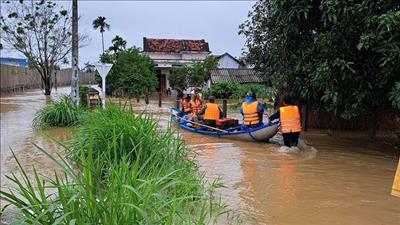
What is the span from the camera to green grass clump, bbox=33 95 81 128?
15.4 m

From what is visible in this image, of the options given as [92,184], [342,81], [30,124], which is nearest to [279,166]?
[342,81]

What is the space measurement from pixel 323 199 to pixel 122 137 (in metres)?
3.10

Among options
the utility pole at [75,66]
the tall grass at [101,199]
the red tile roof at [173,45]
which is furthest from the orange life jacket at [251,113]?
the red tile roof at [173,45]

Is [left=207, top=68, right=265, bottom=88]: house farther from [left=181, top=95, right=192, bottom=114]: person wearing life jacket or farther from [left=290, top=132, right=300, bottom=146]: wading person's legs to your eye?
[left=290, top=132, right=300, bottom=146]: wading person's legs

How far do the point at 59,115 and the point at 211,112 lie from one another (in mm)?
4988

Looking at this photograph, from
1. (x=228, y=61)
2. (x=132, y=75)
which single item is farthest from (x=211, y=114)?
(x=228, y=61)

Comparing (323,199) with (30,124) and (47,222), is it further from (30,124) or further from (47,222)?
(30,124)

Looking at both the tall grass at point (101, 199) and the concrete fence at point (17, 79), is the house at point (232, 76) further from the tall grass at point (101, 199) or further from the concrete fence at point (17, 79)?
the tall grass at point (101, 199)

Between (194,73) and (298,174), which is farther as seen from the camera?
(194,73)

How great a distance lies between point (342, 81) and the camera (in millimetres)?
10047

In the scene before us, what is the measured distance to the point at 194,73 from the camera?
3688 centimetres

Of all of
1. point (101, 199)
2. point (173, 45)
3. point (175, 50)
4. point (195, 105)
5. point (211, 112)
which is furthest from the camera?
point (173, 45)

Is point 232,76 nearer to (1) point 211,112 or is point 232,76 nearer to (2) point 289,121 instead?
(1) point 211,112

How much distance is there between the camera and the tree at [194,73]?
3688 cm
